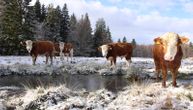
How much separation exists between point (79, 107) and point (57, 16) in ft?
170

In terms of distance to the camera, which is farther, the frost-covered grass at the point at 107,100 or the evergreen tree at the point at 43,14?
the evergreen tree at the point at 43,14

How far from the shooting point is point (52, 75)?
69.4ft

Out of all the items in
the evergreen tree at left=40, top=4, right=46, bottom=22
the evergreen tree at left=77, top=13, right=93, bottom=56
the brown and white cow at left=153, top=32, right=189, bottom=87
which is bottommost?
the brown and white cow at left=153, top=32, right=189, bottom=87

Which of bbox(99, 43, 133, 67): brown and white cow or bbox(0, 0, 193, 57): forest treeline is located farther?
bbox(0, 0, 193, 57): forest treeline

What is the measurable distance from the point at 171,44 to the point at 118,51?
1541 cm

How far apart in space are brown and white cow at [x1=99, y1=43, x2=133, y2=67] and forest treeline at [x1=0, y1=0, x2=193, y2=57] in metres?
8.02

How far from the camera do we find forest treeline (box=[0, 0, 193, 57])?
45.8m

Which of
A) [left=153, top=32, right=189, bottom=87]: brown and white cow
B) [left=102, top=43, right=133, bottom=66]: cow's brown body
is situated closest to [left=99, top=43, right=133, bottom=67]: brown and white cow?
[left=102, top=43, right=133, bottom=66]: cow's brown body

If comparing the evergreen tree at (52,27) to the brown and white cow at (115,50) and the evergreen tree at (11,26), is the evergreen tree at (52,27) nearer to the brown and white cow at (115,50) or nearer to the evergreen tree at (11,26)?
the evergreen tree at (11,26)

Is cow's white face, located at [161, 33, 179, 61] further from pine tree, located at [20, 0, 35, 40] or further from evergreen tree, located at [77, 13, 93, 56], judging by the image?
evergreen tree, located at [77, 13, 93, 56]

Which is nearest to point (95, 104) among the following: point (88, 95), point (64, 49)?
point (88, 95)

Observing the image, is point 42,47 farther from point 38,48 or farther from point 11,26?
point 11,26

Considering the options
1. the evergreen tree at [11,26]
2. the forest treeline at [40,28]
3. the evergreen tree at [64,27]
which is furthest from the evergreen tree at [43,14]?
the evergreen tree at [11,26]

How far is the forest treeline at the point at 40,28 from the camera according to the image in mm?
45812
